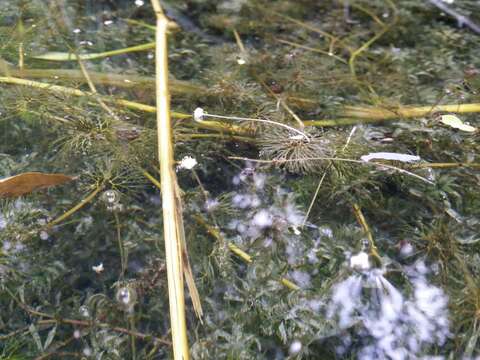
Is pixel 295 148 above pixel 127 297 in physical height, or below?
above

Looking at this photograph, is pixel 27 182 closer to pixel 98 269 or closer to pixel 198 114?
pixel 98 269

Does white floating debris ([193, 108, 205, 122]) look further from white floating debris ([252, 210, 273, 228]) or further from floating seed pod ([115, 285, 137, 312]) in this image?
floating seed pod ([115, 285, 137, 312])

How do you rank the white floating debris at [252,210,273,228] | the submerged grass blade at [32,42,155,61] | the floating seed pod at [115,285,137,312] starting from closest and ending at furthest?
the floating seed pod at [115,285,137,312]
the white floating debris at [252,210,273,228]
the submerged grass blade at [32,42,155,61]

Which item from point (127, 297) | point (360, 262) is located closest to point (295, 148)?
point (360, 262)

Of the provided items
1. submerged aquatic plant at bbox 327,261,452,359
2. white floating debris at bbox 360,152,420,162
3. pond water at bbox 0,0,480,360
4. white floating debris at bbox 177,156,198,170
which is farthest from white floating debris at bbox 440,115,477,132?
white floating debris at bbox 177,156,198,170

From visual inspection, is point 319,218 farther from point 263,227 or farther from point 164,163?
point 164,163

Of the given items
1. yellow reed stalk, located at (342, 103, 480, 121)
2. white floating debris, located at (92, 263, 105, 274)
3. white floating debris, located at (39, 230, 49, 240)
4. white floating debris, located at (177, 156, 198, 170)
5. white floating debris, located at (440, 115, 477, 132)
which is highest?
white floating debris, located at (440, 115, 477, 132)

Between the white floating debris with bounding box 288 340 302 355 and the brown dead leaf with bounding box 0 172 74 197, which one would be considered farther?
the brown dead leaf with bounding box 0 172 74 197

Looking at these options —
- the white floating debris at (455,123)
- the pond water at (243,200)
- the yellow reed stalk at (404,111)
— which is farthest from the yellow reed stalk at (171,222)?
the white floating debris at (455,123)
